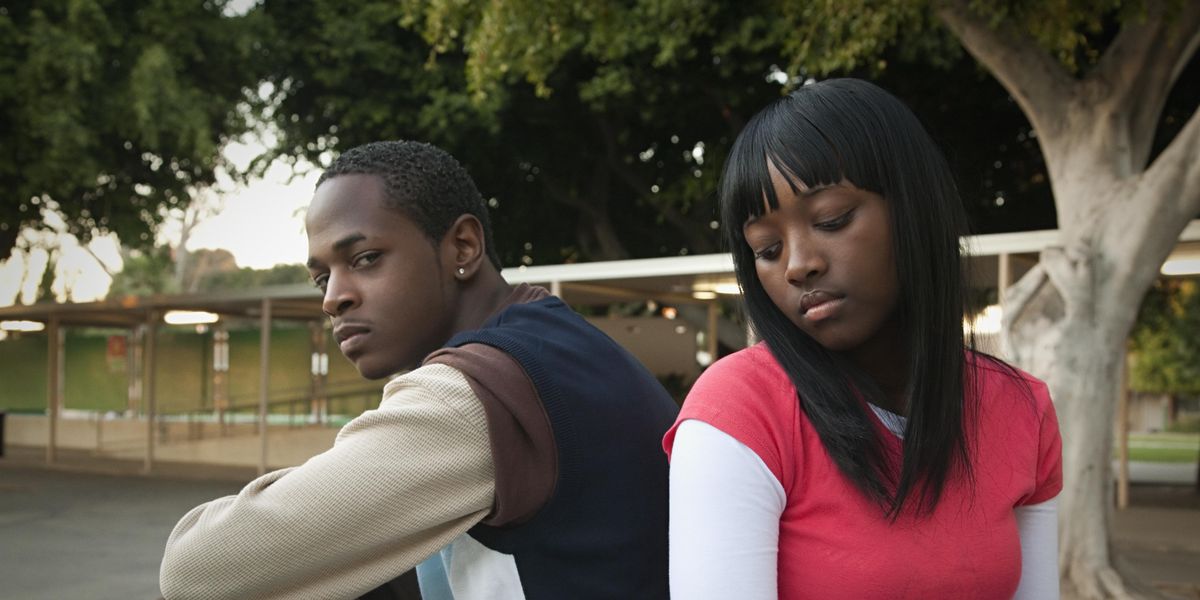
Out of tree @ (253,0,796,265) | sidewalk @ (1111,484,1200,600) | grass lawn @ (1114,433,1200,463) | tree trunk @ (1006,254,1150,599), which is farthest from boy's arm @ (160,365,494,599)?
grass lawn @ (1114,433,1200,463)

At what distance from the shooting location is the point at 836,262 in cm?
148

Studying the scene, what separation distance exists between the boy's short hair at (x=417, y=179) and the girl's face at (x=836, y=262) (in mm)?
579

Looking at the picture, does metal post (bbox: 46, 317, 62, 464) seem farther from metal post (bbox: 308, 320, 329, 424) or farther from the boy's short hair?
the boy's short hair

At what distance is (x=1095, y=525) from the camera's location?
758cm

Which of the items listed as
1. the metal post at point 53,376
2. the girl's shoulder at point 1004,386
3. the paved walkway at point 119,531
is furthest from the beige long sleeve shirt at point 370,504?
the metal post at point 53,376

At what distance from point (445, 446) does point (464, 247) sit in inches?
21.6

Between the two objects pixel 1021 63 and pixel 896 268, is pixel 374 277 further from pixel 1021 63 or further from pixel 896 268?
pixel 1021 63

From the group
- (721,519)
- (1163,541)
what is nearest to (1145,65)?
(1163,541)

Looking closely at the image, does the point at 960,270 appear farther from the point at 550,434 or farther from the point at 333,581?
the point at 333,581

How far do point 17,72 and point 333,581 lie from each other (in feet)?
46.6

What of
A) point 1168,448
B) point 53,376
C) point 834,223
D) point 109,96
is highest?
Answer: point 109,96

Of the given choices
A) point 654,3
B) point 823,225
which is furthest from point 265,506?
point 654,3

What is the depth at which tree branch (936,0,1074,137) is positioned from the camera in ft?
26.4

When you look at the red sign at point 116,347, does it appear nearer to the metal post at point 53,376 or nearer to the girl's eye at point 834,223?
the metal post at point 53,376
